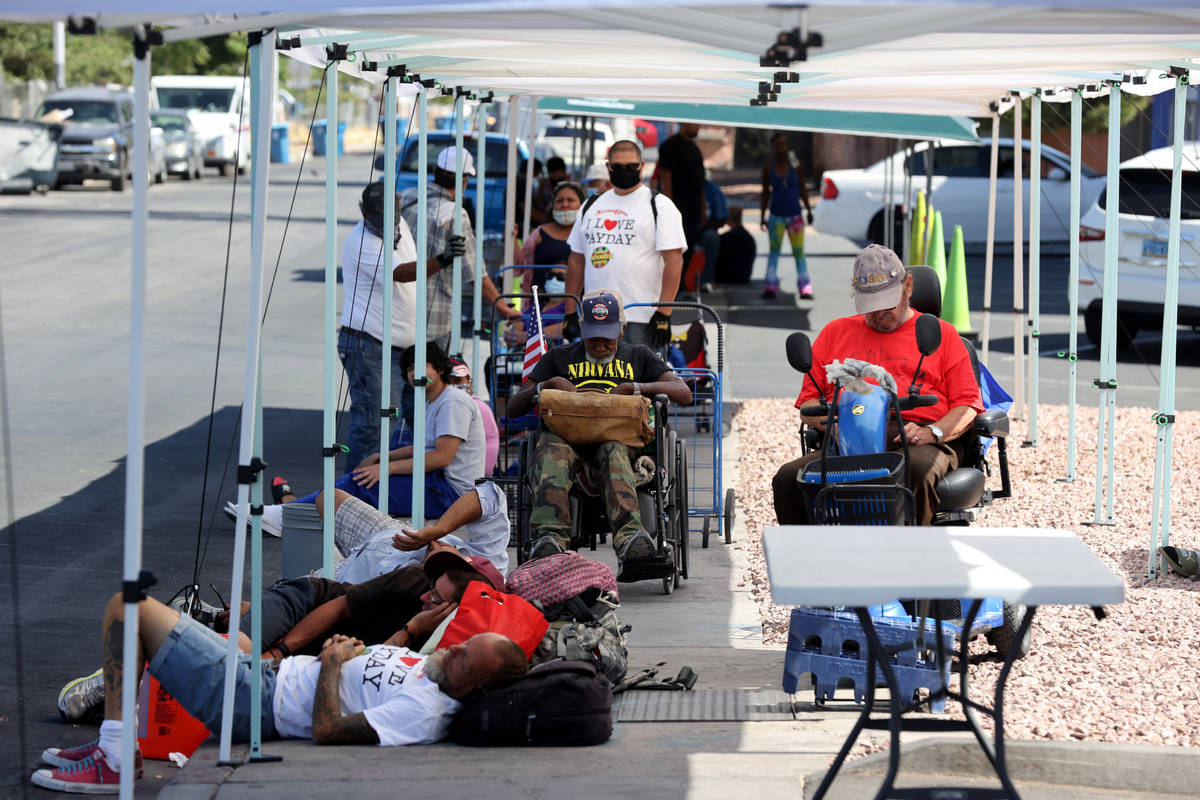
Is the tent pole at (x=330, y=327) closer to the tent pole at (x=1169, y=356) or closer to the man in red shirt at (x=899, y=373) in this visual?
the man in red shirt at (x=899, y=373)

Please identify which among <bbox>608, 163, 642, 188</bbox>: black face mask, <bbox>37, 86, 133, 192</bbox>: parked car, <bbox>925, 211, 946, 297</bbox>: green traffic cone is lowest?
<bbox>925, 211, 946, 297</bbox>: green traffic cone

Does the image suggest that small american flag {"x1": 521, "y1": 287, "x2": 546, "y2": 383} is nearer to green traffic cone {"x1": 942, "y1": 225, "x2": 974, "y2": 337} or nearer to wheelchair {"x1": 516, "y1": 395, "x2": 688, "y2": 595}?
wheelchair {"x1": 516, "y1": 395, "x2": 688, "y2": 595}

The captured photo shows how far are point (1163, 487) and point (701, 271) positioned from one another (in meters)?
12.1

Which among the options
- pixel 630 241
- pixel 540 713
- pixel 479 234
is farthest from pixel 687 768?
pixel 479 234

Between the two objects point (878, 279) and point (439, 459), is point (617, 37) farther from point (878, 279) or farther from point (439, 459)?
point (439, 459)

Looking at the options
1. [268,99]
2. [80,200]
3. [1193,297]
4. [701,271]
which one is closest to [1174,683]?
[268,99]

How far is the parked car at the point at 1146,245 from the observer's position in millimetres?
15031

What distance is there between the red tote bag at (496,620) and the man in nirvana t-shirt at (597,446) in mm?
1408

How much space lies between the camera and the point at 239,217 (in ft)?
96.6

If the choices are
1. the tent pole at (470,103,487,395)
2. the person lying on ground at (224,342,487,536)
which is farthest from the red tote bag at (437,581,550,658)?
the tent pole at (470,103,487,395)

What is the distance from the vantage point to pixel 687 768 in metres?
4.90

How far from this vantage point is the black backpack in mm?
5074

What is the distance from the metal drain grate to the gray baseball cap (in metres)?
1.80

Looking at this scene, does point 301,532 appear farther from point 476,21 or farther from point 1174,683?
point 1174,683
